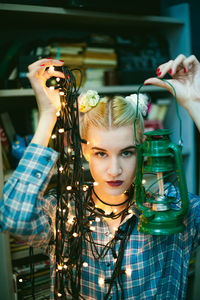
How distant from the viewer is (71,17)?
1.88 m

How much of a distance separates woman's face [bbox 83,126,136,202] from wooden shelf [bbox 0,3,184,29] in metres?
1.04

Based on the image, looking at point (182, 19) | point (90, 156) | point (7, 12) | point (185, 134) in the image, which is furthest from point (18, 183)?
point (182, 19)

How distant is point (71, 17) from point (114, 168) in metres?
1.29

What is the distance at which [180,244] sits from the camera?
1221 millimetres

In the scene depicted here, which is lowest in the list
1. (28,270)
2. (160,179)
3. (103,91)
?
(28,270)

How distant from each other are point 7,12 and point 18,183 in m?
1.24

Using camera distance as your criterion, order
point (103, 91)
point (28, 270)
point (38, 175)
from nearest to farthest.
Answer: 1. point (38, 175)
2. point (28, 270)
3. point (103, 91)

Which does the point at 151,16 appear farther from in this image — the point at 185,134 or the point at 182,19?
the point at 185,134

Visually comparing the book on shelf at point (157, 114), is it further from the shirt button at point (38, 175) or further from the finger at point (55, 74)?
the shirt button at point (38, 175)

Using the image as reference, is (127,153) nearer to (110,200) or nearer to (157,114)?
(110,200)

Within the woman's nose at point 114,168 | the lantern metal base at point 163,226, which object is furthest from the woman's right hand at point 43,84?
the lantern metal base at point 163,226

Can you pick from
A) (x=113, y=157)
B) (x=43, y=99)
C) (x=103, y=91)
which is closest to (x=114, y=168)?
(x=113, y=157)

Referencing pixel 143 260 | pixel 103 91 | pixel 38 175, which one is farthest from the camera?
pixel 103 91

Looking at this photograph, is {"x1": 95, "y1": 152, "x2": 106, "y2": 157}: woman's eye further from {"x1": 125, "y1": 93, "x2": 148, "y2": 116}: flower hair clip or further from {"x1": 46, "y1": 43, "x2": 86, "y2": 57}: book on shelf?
{"x1": 46, "y1": 43, "x2": 86, "y2": 57}: book on shelf
